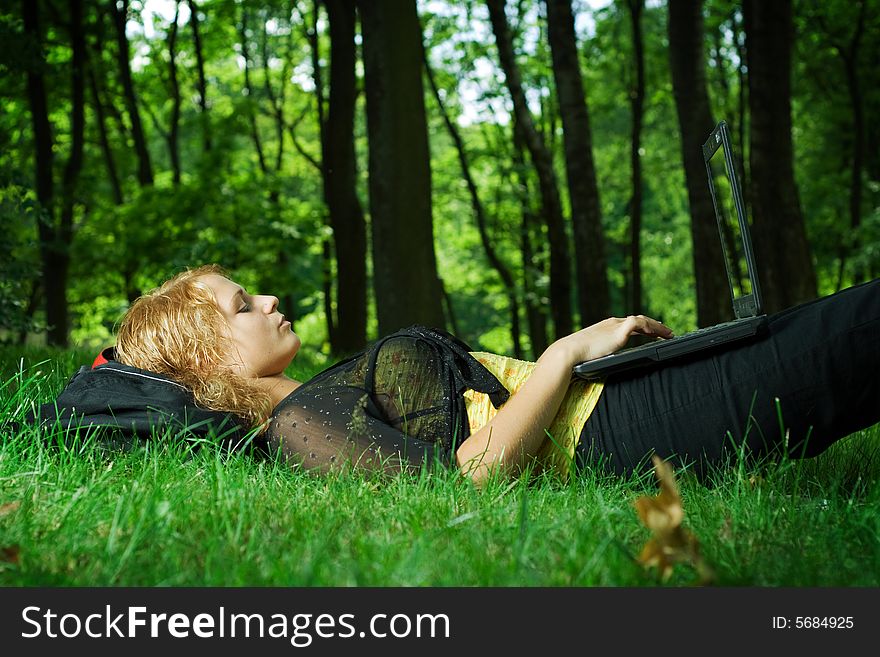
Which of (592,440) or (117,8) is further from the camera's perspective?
(117,8)

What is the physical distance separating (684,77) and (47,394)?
27.3ft

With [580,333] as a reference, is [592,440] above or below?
below

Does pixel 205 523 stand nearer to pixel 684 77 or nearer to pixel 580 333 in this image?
pixel 580 333

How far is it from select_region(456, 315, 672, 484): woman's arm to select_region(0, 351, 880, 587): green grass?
0.10 m

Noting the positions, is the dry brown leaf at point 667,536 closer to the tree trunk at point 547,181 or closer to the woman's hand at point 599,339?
the woman's hand at point 599,339

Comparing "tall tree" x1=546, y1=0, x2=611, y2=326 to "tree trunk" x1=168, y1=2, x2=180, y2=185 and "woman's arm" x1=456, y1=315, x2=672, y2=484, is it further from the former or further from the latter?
"tree trunk" x1=168, y1=2, x2=180, y2=185

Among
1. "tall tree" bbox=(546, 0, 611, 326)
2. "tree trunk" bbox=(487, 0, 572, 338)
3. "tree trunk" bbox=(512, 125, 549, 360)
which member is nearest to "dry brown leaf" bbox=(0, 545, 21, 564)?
"tall tree" bbox=(546, 0, 611, 326)

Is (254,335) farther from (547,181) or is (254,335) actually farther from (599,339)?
(547,181)

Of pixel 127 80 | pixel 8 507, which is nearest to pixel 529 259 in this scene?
pixel 127 80

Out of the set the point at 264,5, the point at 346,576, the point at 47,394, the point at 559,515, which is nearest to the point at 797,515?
the point at 559,515

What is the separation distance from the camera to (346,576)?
1920 millimetres

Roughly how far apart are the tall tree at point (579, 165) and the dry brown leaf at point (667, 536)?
964 centimetres

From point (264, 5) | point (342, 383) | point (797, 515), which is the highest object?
point (264, 5)

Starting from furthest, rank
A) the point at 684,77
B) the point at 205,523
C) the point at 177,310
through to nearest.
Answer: the point at 684,77, the point at 177,310, the point at 205,523
